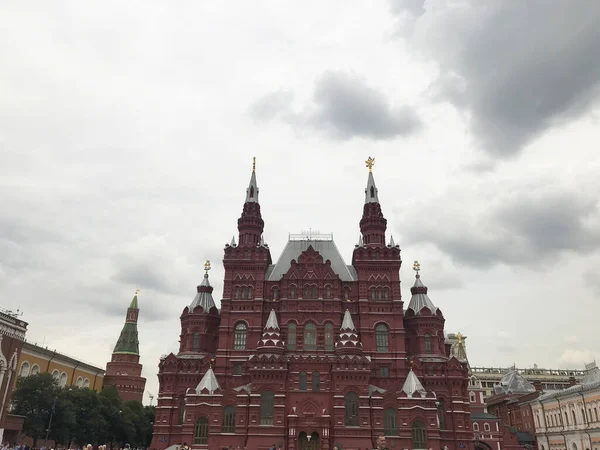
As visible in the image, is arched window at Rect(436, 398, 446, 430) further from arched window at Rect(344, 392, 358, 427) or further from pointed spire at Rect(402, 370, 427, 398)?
arched window at Rect(344, 392, 358, 427)

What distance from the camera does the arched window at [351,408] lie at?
54156 millimetres

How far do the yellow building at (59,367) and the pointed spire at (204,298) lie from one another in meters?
26.5

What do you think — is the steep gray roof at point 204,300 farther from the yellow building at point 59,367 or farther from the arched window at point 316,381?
the yellow building at point 59,367

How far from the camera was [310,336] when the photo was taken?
61.7m

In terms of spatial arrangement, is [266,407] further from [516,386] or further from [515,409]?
[516,386]

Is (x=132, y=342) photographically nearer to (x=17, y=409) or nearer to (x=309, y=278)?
(x=17, y=409)

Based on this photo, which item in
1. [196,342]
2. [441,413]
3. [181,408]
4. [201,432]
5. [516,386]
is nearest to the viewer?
[201,432]

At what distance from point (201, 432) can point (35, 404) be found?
19.6 metres

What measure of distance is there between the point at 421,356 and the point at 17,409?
4836cm

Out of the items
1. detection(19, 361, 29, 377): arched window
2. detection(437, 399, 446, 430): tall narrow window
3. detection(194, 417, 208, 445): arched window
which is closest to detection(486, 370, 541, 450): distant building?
detection(437, 399, 446, 430): tall narrow window

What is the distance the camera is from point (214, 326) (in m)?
66.2

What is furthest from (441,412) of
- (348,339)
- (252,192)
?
(252,192)

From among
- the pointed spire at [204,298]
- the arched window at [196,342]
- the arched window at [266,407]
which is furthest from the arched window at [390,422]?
the pointed spire at [204,298]

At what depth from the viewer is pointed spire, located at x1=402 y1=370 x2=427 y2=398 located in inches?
2186
